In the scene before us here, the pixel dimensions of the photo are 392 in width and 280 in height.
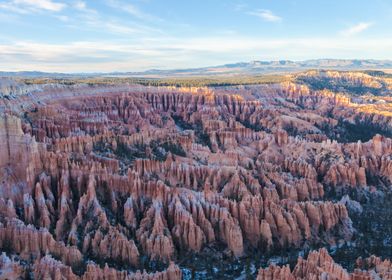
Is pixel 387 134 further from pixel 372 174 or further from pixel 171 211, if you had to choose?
pixel 171 211

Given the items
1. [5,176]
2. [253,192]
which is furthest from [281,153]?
[5,176]

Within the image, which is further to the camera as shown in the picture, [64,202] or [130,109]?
[130,109]

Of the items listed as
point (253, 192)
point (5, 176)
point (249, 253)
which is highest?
point (5, 176)

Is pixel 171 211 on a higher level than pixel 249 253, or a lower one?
higher

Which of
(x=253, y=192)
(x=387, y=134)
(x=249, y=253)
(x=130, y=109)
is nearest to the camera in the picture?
(x=249, y=253)

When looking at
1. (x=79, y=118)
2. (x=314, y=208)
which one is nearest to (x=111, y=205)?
(x=314, y=208)

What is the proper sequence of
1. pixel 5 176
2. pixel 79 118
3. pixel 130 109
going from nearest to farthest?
pixel 5 176
pixel 79 118
pixel 130 109
